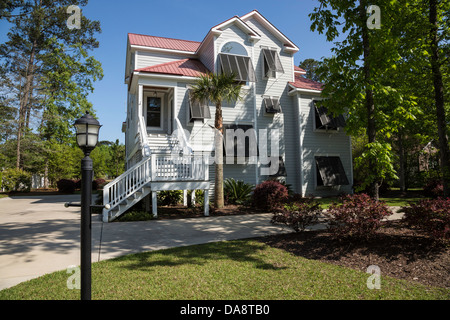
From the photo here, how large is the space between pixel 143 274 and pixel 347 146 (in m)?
15.0

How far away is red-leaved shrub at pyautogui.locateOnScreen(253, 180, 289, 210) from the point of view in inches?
415

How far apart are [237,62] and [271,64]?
196cm

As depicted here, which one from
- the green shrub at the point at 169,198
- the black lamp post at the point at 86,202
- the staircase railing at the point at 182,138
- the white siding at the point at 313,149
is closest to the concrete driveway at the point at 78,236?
the black lamp post at the point at 86,202

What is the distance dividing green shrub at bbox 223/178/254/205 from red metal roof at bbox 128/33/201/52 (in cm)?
840

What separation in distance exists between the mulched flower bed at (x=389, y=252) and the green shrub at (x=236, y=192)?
6.17 meters

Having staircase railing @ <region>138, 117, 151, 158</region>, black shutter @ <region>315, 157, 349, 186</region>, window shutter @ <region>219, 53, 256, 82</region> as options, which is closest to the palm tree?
staircase railing @ <region>138, 117, 151, 158</region>

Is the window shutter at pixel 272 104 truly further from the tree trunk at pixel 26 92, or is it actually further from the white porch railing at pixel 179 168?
the tree trunk at pixel 26 92

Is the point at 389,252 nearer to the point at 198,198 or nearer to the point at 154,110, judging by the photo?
the point at 198,198

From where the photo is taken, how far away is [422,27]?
6.54m

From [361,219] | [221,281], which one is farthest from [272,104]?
[221,281]

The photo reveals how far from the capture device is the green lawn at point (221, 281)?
138 inches

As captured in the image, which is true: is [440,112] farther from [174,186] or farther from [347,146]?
[347,146]

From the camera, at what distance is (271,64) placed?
14875 millimetres

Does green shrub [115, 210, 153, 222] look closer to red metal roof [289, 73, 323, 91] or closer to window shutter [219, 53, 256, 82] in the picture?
window shutter [219, 53, 256, 82]
